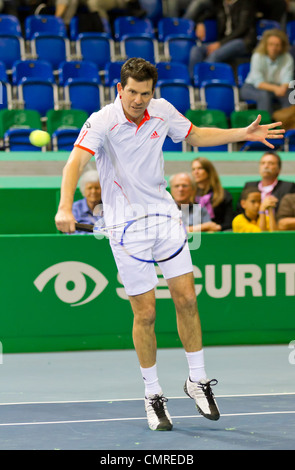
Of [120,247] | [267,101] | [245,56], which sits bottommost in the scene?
[120,247]

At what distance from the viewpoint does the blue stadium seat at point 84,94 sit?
475 inches

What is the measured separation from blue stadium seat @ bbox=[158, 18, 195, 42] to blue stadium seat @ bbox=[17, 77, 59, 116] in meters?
3.50

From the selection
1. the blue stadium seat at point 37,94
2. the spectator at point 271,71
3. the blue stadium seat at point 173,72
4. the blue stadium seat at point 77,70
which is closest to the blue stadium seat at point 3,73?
the blue stadium seat at point 37,94

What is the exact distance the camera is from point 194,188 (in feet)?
26.5

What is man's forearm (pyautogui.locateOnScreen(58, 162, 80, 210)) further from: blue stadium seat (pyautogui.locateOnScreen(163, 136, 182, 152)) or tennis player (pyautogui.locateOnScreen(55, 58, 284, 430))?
blue stadium seat (pyautogui.locateOnScreen(163, 136, 182, 152))

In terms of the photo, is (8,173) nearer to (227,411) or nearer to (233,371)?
(233,371)

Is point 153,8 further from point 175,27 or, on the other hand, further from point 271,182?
point 271,182

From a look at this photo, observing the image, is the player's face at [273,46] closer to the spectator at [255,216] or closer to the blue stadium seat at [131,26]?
the blue stadium seat at [131,26]

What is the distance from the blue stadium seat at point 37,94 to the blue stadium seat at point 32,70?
0.35m

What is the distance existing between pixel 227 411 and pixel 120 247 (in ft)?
4.24

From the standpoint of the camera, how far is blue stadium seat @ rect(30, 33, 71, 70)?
42.9 feet

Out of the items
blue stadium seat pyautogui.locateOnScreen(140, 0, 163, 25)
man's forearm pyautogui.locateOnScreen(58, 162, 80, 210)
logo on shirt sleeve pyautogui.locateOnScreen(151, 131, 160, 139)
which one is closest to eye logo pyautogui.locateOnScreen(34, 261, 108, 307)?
logo on shirt sleeve pyautogui.locateOnScreen(151, 131, 160, 139)

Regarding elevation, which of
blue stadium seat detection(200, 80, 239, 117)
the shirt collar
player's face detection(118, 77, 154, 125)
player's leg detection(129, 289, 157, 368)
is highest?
blue stadium seat detection(200, 80, 239, 117)
